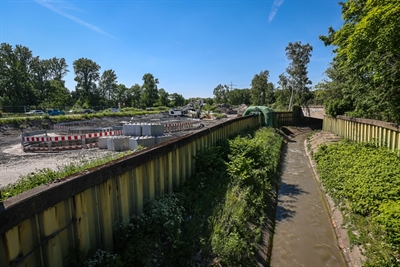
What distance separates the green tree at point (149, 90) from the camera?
80000 mm

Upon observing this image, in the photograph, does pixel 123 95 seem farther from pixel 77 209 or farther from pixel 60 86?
pixel 77 209

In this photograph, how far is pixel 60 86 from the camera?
186 feet

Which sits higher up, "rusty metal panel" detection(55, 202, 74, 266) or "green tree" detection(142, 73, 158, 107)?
"green tree" detection(142, 73, 158, 107)

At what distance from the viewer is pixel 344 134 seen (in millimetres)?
13711

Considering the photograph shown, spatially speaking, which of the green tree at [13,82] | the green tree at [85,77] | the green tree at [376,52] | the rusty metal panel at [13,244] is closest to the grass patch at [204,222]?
the rusty metal panel at [13,244]

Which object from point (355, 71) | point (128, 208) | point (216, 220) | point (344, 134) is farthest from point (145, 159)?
point (344, 134)

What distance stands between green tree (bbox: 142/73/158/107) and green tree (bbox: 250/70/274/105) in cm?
3961

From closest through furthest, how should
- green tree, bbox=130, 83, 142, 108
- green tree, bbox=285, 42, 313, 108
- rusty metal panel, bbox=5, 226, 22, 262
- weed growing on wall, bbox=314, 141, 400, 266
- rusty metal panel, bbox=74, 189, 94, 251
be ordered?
rusty metal panel, bbox=5, 226, 22, 262 < rusty metal panel, bbox=74, 189, 94, 251 < weed growing on wall, bbox=314, 141, 400, 266 < green tree, bbox=285, 42, 313, 108 < green tree, bbox=130, 83, 142, 108

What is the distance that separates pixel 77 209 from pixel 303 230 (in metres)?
5.27

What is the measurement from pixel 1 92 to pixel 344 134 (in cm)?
6747

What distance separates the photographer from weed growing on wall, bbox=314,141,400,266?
3.94 m

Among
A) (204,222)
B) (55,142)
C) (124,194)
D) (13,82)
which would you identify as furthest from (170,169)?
(13,82)

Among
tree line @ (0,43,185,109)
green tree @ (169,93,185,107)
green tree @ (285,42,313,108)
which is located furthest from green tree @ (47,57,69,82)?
green tree @ (285,42,313,108)

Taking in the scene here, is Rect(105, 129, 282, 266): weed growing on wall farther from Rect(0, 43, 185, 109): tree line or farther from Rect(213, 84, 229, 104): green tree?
Rect(213, 84, 229, 104): green tree
